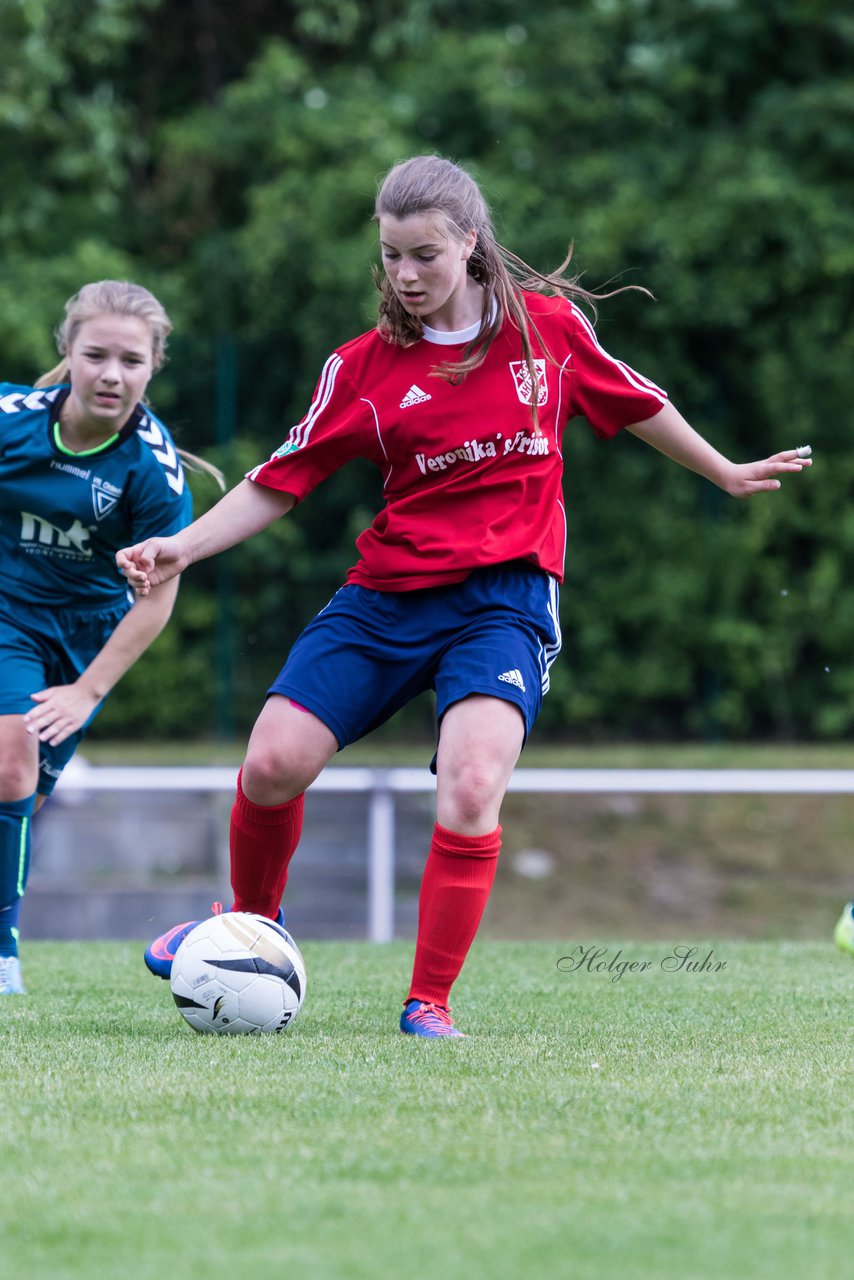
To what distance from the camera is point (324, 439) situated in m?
3.97

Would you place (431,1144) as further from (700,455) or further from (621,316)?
(621,316)

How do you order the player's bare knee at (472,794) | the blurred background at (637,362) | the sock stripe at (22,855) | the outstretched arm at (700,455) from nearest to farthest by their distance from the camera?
the player's bare knee at (472,794), the outstretched arm at (700,455), the sock stripe at (22,855), the blurred background at (637,362)

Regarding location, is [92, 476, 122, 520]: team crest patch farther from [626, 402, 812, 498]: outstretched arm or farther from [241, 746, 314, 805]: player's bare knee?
[626, 402, 812, 498]: outstretched arm

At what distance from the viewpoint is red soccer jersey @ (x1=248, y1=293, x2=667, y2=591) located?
3.86m

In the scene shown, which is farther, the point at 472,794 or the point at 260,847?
the point at 260,847

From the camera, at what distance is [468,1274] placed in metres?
1.92

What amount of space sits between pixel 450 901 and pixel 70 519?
5.28ft

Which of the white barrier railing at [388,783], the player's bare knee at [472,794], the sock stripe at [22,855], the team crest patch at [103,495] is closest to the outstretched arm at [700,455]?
the player's bare knee at [472,794]

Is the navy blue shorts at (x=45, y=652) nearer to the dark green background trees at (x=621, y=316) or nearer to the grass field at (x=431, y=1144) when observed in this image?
the grass field at (x=431, y=1144)

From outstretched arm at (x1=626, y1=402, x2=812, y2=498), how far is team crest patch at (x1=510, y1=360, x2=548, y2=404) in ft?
1.02

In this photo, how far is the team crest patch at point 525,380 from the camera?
390cm

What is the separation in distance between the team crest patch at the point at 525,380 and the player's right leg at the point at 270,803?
0.89 metres
